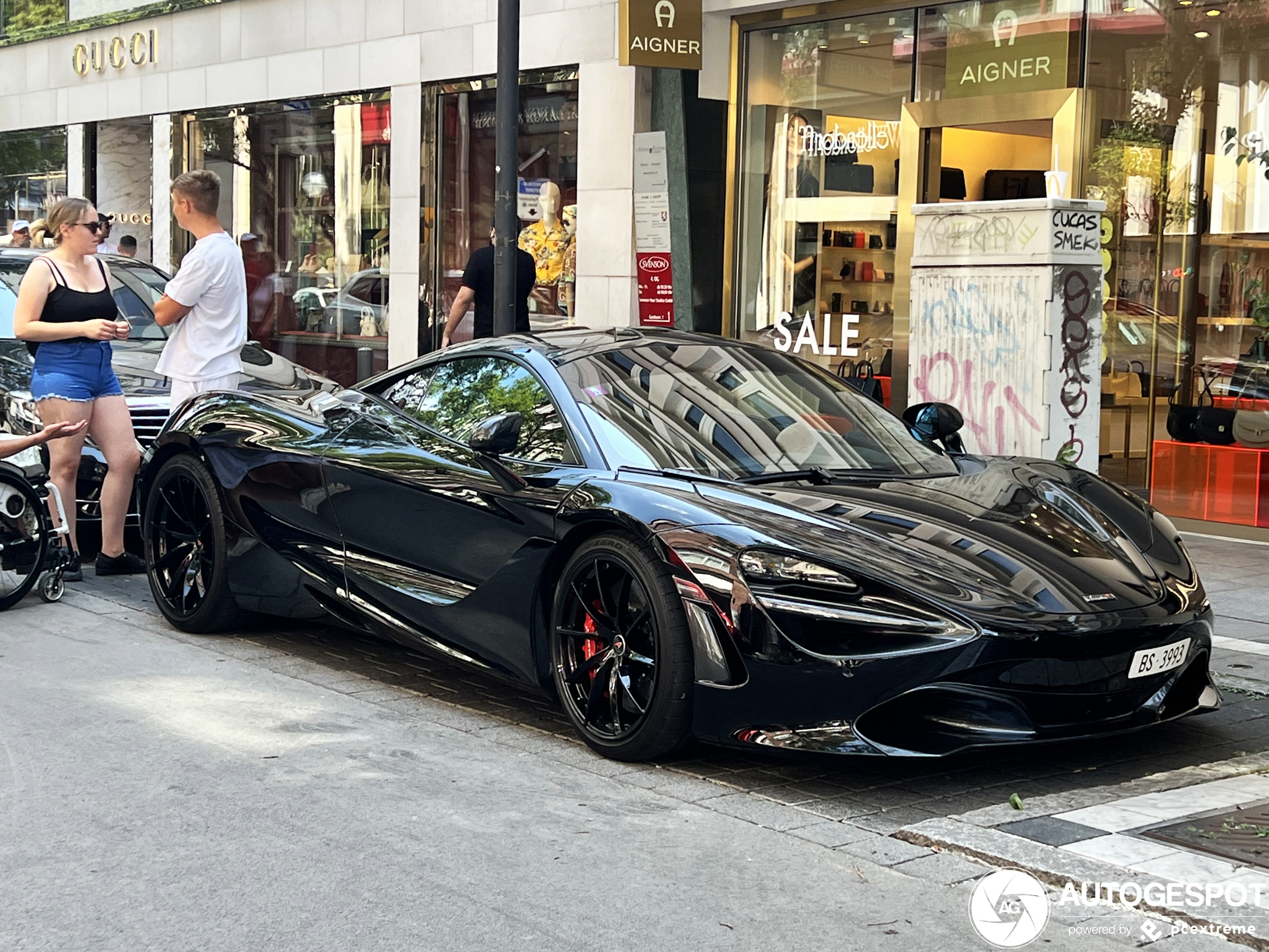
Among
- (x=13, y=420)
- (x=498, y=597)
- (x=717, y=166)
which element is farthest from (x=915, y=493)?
(x=717, y=166)

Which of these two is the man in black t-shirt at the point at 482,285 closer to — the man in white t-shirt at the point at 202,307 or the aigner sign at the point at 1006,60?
the man in white t-shirt at the point at 202,307

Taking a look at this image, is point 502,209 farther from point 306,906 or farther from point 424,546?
point 306,906

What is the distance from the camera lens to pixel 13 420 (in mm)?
9164

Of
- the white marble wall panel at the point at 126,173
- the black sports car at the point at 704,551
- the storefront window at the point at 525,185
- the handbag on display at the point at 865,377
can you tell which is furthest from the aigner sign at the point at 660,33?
the white marble wall panel at the point at 126,173

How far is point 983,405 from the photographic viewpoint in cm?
825

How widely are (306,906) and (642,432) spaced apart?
231cm

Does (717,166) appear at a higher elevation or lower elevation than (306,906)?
Answer: higher

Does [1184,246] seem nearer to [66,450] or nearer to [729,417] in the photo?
[729,417]

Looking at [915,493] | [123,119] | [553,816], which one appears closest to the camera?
[553,816]

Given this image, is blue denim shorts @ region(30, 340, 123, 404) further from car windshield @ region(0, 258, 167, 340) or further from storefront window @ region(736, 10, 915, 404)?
storefront window @ region(736, 10, 915, 404)

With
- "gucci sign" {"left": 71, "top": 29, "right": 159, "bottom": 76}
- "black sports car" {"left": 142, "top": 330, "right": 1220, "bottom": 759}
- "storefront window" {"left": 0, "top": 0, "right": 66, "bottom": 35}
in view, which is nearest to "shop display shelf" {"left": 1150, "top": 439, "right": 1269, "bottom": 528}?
"black sports car" {"left": 142, "top": 330, "right": 1220, "bottom": 759}

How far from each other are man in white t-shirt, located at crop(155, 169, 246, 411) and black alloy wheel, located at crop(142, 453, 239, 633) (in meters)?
1.21

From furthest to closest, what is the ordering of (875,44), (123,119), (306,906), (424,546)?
(123,119), (875,44), (424,546), (306,906)

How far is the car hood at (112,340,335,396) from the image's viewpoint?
9.20 metres
